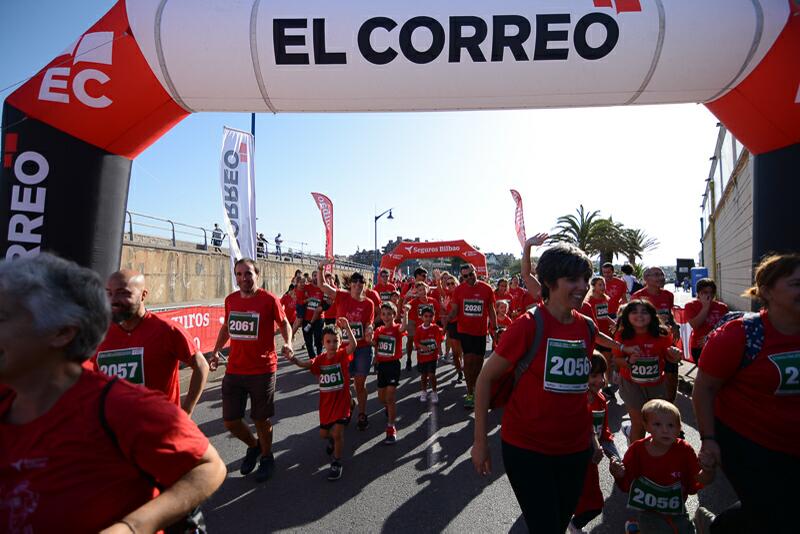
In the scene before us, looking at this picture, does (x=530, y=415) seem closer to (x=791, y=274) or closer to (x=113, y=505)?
(x=791, y=274)

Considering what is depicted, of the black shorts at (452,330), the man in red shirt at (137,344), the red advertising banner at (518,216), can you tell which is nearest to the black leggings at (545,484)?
the man in red shirt at (137,344)

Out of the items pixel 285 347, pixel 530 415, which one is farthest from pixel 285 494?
pixel 530 415

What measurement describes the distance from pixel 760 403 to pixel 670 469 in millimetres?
800

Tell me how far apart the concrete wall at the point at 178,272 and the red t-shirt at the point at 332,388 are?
933cm

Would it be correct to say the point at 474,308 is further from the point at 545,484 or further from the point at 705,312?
the point at 545,484

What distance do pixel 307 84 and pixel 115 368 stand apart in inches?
115

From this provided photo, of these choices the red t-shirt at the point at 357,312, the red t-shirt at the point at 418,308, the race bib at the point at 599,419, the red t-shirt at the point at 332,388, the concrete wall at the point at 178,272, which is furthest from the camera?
the concrete wall at the point at 178,272

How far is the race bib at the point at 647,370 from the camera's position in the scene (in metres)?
4.19

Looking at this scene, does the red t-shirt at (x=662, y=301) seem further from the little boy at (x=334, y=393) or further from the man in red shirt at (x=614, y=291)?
the little boy at (x=334, y=393)

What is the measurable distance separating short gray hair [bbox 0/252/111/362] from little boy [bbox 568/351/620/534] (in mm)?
2643

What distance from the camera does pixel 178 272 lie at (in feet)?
47.4

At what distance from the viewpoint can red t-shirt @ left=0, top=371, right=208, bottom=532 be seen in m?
1.22

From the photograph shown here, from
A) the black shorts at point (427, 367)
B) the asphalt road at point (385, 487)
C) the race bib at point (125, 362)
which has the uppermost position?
the race bib at point (125, 362)

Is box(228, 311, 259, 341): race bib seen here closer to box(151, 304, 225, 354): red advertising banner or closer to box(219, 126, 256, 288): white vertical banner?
box(219, 126, 256, 288): white vertical banner
